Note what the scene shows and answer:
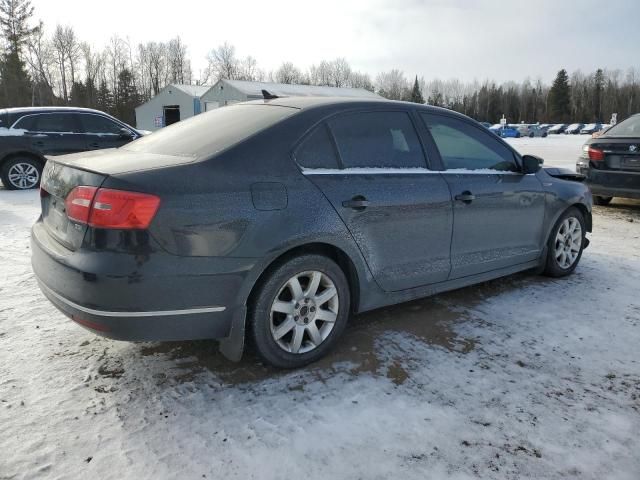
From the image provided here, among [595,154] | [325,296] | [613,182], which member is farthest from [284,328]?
[595,154]

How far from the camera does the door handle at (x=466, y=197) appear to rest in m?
3.62

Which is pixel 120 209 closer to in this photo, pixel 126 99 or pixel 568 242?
pixel 568 242

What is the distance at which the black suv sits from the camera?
31.5ft

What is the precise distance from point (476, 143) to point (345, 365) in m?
2.11

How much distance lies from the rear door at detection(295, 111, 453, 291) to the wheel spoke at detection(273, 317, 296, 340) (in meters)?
0.63

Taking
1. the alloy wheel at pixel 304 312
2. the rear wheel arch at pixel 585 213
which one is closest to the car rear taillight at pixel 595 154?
the rear wheel arch at pixel 585 213

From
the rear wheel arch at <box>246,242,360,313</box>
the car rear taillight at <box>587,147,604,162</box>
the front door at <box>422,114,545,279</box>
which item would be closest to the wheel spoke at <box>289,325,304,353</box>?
the rear wheel arch at <box>246,242,360,313</box>

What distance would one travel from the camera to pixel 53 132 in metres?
9.97

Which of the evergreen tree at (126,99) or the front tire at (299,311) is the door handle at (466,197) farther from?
the evergreen tree at (126,99)

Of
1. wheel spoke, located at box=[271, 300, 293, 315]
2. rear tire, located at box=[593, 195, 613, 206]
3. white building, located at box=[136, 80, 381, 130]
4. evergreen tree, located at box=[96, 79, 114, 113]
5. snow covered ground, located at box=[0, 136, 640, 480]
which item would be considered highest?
evergreen tree, located at box=[96, 79, 114, 113]

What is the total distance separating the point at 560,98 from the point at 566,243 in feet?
332

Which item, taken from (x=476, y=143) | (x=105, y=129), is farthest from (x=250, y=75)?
(x=476, y=143)

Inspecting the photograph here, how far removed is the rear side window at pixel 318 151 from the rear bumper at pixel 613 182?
242 inches

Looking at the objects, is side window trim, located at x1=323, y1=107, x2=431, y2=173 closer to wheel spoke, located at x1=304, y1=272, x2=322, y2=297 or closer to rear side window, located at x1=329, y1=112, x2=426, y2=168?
rear side window, located at x1=329, y1=112, x2=426, y2=168
